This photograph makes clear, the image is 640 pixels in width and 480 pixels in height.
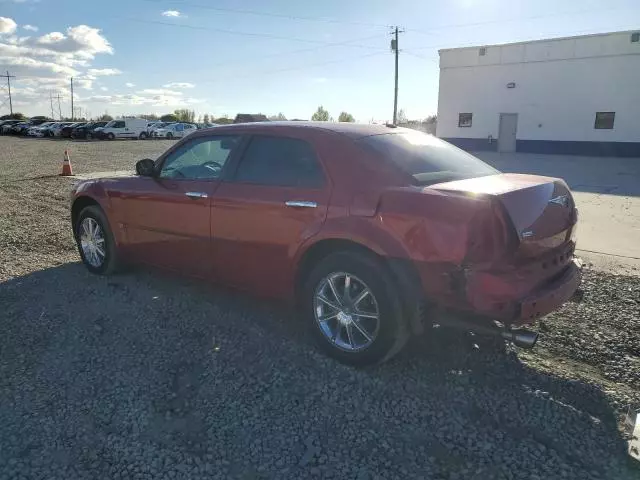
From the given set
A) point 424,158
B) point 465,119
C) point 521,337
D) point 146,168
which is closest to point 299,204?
point 424,158

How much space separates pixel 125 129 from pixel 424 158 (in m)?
46.0

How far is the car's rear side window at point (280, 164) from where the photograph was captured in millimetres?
3850

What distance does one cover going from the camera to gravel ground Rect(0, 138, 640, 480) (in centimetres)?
266

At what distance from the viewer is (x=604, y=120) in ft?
87.0

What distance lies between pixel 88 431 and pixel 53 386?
0.64 metres

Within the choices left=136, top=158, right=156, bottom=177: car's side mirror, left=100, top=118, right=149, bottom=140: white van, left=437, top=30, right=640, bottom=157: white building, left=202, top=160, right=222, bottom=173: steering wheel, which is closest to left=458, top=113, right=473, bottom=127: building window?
left=437, top=30, right=640, bottom=157: white building

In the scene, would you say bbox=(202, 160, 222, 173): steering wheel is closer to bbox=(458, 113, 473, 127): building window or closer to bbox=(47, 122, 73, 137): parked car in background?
bbox=(458, 113, 473, 127): building window

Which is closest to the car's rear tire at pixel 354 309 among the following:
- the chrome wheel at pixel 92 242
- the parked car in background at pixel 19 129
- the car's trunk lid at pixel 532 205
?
the car's trunk lid at pixel 532 205

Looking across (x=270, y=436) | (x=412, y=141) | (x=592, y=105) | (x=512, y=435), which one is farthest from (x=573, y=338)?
(x=592, y=105)

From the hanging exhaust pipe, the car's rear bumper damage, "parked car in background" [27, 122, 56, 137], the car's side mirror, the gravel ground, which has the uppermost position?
"parked car in background" [27, 122, 56, 137]

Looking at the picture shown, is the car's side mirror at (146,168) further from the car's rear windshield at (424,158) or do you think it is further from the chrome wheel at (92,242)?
the car's rear windshield at (424,158)

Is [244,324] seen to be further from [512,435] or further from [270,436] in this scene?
[512,435]

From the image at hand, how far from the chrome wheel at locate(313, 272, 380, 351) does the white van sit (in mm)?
45189

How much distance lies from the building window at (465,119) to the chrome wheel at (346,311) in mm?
29866
